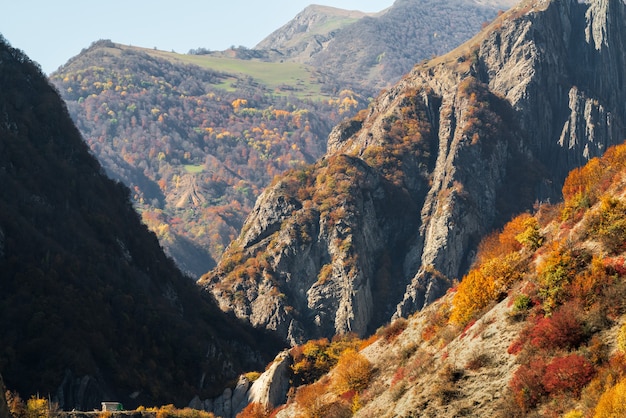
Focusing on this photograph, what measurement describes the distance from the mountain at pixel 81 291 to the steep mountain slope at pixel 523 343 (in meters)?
38.9

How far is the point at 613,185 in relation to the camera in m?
97.7

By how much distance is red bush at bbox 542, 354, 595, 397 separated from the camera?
66500 mm

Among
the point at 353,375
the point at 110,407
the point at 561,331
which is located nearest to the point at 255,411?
the point at 110,407

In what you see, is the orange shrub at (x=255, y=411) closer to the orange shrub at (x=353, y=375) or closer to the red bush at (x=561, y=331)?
the orange shrub at (x=353, y=375)

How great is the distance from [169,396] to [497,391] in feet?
269

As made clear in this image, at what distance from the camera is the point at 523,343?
77.2 meters

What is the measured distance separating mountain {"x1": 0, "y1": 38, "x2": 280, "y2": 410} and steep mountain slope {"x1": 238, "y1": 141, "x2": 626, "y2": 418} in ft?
127

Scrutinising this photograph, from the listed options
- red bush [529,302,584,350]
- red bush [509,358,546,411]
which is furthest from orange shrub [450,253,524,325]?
red bush [509,358,546,411]

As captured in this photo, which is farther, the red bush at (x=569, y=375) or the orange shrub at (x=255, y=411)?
the orange shrub at (x=255, y=411)

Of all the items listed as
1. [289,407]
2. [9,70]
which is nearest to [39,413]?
[289,407]

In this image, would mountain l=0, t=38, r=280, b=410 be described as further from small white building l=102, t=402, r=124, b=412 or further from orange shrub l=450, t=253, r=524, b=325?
orange shrub l=450, t=253, r=524, b=325

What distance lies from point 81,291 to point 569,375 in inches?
3990

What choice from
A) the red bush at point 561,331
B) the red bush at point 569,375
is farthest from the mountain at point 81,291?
the red bush at point 569,375

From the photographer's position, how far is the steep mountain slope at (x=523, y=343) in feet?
222
